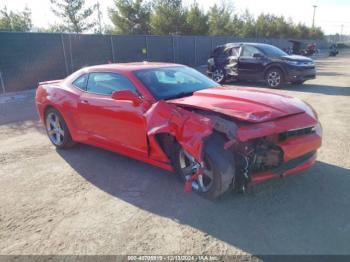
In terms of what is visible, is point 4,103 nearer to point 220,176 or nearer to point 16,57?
point 16,57

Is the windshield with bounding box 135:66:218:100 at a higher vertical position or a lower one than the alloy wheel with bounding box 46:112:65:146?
higher

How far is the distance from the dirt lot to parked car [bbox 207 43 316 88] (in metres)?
7.05

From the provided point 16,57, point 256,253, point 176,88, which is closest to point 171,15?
point 16,57

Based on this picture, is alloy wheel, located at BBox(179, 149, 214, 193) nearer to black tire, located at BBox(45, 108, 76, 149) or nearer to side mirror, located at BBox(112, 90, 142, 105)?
side mirror, located at BBox(112, 90, 142, 105)

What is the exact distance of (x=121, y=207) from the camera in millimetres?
3617

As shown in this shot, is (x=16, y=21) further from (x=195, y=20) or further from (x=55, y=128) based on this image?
(x=55, y=128)

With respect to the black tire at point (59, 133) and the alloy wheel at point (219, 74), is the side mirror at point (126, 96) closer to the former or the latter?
the black tire at point (59, 133)

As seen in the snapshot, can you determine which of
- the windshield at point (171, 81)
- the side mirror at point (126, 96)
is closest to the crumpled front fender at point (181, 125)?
the side mirror at point (126, 96)

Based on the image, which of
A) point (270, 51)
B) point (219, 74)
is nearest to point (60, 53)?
point (219, 74)

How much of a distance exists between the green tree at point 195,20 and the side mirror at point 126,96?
3161 cm

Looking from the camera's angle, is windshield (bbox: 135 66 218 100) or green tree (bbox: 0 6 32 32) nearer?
windshield (bbox: 135 66 218 100)

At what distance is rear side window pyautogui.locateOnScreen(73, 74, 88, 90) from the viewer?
5.11m

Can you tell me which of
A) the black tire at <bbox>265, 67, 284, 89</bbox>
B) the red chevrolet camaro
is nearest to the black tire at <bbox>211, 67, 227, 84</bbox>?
the black tire at <bbox>265, 67, 284, 89</bbox>

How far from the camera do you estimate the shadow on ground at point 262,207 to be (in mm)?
2895
